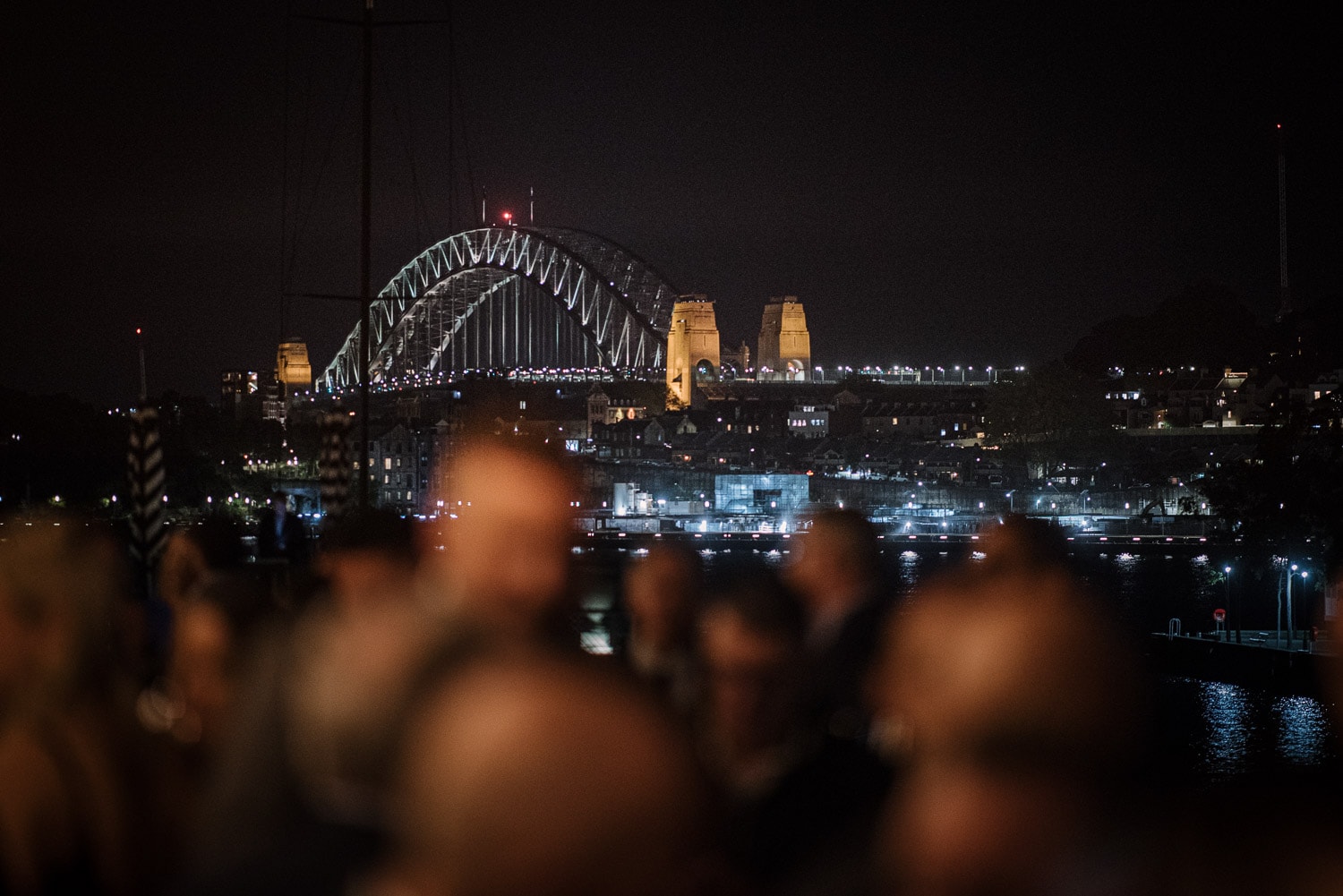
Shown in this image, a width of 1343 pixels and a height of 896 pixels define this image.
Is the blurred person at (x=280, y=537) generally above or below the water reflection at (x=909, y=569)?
above

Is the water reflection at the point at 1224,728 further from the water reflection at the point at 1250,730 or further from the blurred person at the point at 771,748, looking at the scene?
the blurred person at the point at 771,748

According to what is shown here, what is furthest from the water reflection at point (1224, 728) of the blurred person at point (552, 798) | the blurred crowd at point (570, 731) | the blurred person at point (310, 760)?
the blurred person at point (552, 798)

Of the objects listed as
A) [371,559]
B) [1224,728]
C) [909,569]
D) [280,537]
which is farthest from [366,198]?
[909,569]

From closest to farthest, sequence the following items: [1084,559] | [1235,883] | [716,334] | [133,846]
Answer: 1. [1235,883]
2. [133,846]
3. [1084,559]
4. [716,334]

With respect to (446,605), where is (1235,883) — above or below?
below

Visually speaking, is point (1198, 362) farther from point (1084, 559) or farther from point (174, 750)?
point (174, 750)

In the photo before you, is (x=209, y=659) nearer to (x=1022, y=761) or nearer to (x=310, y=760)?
(x=310, y=760)

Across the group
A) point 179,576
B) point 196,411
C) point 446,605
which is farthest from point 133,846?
point 196,411

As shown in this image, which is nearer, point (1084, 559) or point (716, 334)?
point (1084, 559)
